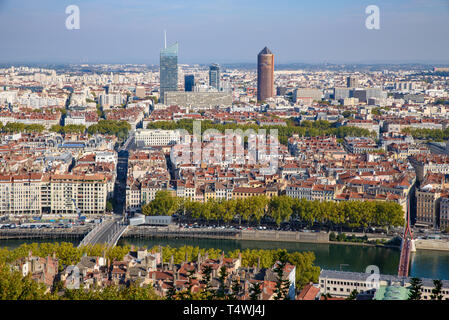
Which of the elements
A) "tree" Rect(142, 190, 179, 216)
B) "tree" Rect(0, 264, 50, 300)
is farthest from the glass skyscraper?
"tree" Rect(0, 264, 50, 300)

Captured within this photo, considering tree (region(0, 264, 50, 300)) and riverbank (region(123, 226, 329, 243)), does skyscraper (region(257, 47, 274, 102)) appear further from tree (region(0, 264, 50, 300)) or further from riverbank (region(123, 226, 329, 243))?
tree (region(0, 264, 50, 300))

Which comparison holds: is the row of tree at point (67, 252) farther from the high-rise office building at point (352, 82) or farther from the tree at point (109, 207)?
the high-rise office building at point (352, 82)

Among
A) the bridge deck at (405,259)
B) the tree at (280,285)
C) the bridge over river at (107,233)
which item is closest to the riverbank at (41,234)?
the bridge over river at (107,233)

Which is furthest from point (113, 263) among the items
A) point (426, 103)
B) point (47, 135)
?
point (426, 103)

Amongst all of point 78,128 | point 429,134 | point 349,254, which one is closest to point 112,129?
point 78,128
